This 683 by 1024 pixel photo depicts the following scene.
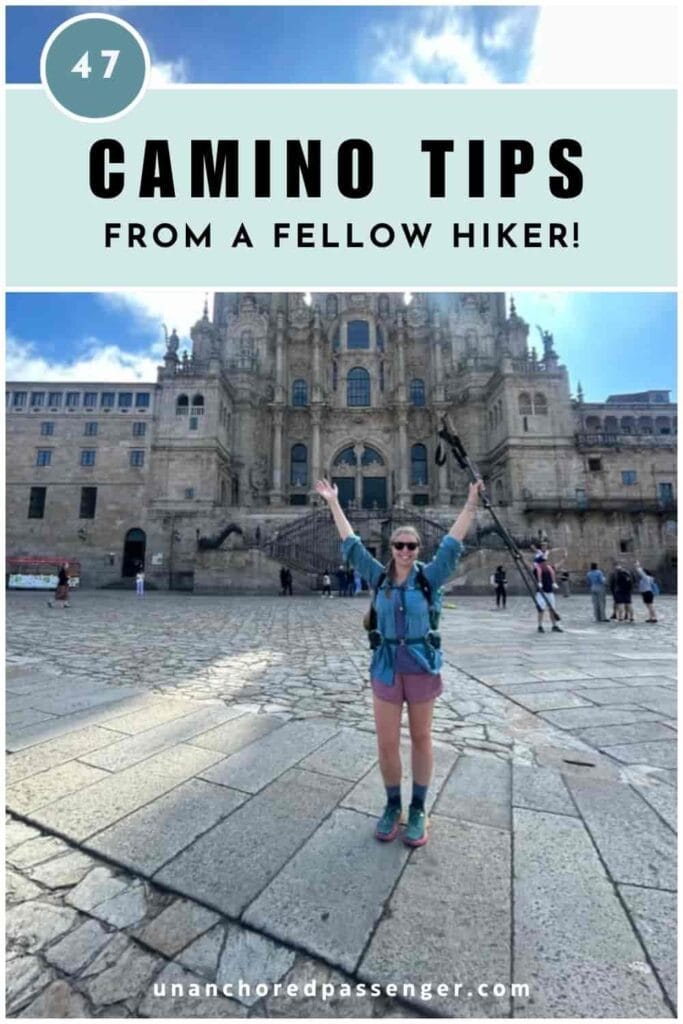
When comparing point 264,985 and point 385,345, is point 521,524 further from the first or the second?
point 264,985

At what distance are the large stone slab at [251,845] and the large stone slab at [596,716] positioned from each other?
253 cm

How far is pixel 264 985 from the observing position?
5.32 feet

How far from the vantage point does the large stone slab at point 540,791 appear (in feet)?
9.18

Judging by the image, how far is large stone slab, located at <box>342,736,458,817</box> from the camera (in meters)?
2.77

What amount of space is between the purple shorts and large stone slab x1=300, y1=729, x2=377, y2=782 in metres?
1.13

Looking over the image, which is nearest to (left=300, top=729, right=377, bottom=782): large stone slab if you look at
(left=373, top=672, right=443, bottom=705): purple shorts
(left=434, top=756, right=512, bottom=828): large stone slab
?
(left=434, top=756, right=512, bottom=828): large stone slab

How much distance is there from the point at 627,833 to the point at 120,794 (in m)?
3.02

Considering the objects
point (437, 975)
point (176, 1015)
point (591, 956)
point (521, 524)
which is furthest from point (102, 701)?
point (521, 524)

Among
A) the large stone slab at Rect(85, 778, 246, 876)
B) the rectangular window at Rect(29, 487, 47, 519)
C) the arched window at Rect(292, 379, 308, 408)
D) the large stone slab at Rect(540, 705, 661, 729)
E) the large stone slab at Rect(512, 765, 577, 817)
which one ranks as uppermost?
the arched window at Rect(292, 379, 308, 408)

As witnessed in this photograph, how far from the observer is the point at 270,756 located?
11.4ft

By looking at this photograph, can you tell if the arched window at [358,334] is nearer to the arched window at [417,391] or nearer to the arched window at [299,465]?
the arched window at [417,391]

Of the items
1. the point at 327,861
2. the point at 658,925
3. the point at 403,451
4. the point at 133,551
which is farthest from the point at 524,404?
the point at 327,861

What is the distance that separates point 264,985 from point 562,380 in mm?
38451

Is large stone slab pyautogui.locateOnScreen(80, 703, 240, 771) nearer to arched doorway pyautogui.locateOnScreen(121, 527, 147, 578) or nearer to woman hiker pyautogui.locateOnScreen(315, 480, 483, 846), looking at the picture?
woman hiker pyautogui.locateOnScreen(315, 480, 483, 846)
